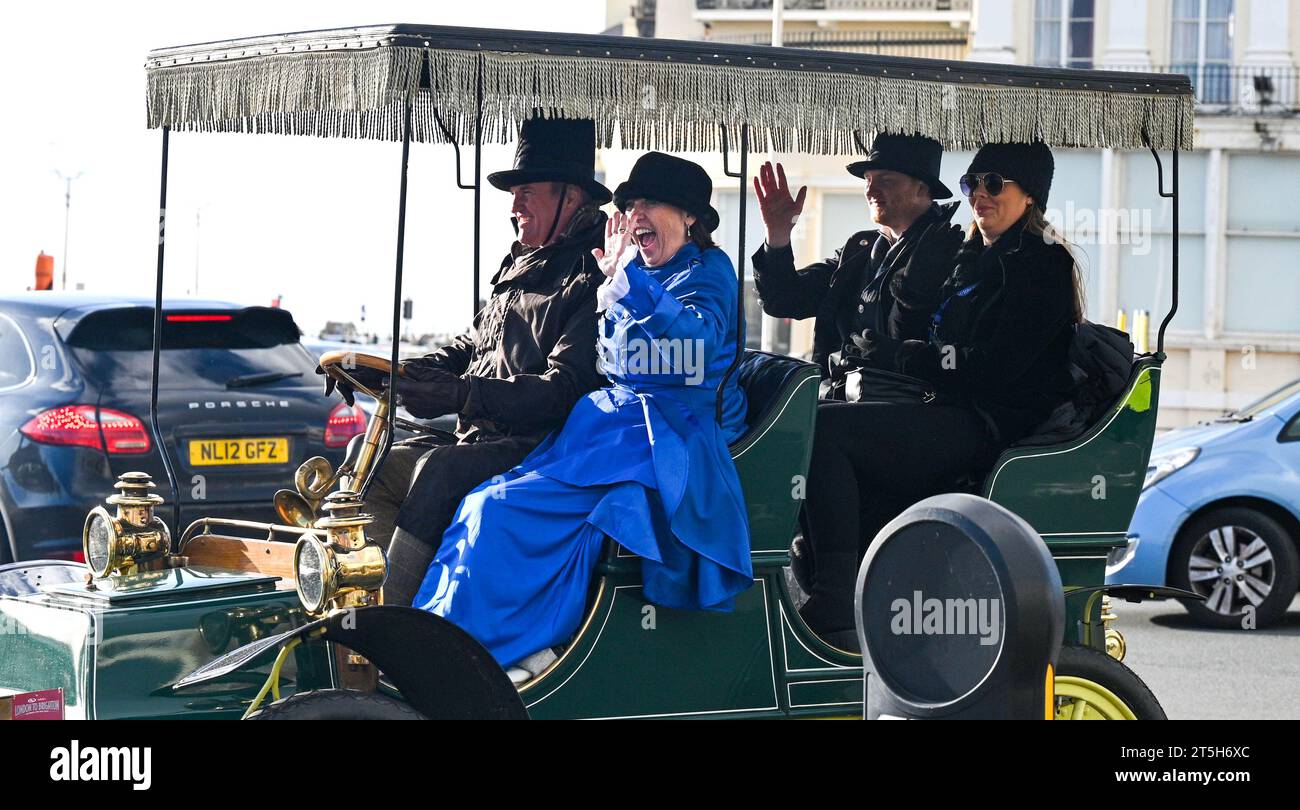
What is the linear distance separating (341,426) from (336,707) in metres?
5.26

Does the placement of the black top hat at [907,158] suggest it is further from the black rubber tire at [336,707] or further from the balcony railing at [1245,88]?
the balcony railing at [1245,88]

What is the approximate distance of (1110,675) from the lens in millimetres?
5039

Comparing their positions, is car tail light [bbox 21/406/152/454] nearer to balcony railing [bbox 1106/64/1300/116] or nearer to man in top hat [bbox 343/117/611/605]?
man in top hat [bbox 343/117/611/605]

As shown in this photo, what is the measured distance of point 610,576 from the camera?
466 centimetres

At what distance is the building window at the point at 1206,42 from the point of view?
87.0 feet

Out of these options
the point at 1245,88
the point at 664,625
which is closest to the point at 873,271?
the point at 664,625

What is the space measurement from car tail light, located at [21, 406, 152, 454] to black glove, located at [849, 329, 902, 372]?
390cm

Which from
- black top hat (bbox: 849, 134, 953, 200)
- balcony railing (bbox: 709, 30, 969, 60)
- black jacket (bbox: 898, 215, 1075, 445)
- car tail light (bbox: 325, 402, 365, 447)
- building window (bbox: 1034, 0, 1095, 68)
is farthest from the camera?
balcony railing (bbox: 709, 30, 969, 60)

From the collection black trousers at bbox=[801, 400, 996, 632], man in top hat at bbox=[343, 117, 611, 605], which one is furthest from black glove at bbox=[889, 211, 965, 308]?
man in top hat at bbox=[343, 117, 611, 605]

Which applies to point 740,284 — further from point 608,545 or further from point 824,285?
point 824,285

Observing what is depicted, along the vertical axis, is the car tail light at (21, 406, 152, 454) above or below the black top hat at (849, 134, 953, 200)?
below

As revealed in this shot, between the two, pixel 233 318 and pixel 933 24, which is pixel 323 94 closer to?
pixel 233 318

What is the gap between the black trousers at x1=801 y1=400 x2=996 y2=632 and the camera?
537 centimetres

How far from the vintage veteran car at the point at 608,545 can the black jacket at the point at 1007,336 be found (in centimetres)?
21
